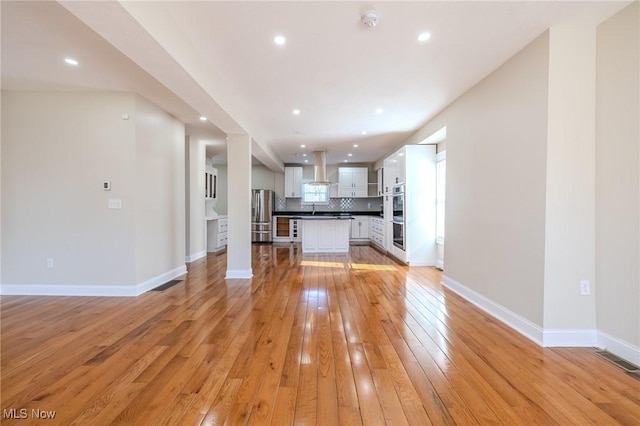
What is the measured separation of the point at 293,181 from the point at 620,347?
7.85 metres

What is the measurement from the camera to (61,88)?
3.27 metres

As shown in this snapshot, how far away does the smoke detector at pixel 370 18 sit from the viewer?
1.95 m

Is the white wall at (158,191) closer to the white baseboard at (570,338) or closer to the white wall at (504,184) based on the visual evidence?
the white wall at (504,184)

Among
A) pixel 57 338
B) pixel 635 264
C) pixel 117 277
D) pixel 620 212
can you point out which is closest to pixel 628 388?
pixel 635 264

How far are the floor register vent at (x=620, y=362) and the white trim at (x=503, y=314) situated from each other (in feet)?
1.27

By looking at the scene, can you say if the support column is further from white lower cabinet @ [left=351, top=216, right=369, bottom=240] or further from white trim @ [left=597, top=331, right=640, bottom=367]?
white lower cabinet @ [left=351, top=216, right=369, bottom=240]

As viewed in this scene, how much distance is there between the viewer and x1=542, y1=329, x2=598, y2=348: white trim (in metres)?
2.19

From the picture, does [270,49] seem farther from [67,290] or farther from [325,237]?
[325,237]

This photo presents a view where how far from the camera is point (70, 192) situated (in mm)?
3408

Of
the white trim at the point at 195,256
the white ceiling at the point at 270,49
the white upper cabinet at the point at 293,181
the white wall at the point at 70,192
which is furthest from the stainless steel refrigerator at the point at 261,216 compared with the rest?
the white wall at the point at 70,192

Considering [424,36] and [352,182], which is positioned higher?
[424,36]

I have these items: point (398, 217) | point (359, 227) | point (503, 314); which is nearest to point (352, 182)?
point (359, 227)

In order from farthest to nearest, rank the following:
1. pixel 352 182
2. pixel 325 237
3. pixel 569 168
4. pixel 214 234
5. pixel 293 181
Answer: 1. pixel 293 181
2. pixel 352 182
3. pixel 214 234
4. pixel 325 237
5. pixel 569 168

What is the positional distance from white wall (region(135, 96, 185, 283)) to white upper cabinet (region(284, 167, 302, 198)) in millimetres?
4511
